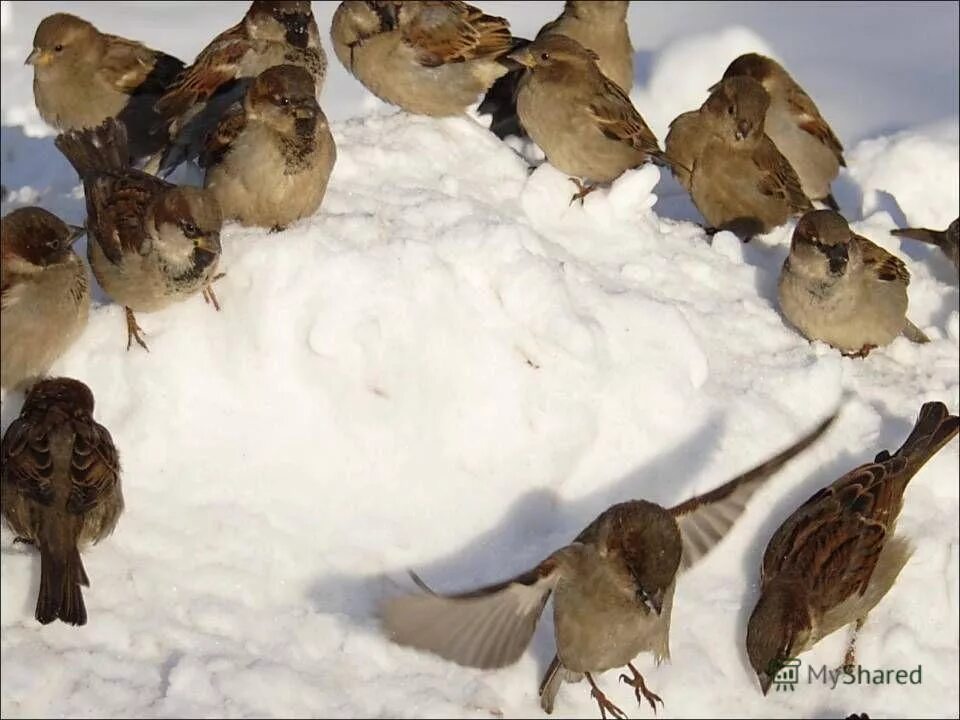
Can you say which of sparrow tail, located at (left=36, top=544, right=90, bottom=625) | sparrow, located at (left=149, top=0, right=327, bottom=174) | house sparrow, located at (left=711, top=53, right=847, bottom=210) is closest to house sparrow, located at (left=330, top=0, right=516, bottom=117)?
sparrow, located at (left=149, top=0, right=327, bottom=174)

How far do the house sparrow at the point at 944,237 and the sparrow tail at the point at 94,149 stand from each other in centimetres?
364

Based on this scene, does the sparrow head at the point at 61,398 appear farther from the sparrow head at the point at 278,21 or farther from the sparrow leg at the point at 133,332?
the sparrow head at the point at 278,21

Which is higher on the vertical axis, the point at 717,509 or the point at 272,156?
the point at 272,156

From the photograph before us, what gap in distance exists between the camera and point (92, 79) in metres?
6.42

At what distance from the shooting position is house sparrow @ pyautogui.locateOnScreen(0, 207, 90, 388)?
189 inches

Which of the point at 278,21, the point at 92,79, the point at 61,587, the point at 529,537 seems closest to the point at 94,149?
the point at 92,79

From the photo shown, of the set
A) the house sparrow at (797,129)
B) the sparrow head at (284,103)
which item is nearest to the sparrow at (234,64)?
the sparrow head at (284,103)

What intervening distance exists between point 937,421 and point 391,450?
1.99m

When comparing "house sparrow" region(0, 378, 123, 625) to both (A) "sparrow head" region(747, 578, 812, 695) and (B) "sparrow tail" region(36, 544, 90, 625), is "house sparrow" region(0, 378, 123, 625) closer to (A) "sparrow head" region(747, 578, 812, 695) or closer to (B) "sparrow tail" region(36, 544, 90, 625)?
(B) "sparrow tail" region(36, 544, 90, 625)

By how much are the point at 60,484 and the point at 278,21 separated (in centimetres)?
261

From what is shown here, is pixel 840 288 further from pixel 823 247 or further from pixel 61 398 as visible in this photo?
pixel 61 398

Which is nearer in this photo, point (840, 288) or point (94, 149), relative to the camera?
point (94, 149)

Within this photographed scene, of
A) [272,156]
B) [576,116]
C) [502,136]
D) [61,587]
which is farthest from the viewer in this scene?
[502,136]

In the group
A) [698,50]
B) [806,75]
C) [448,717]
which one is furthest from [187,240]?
[806,75]
